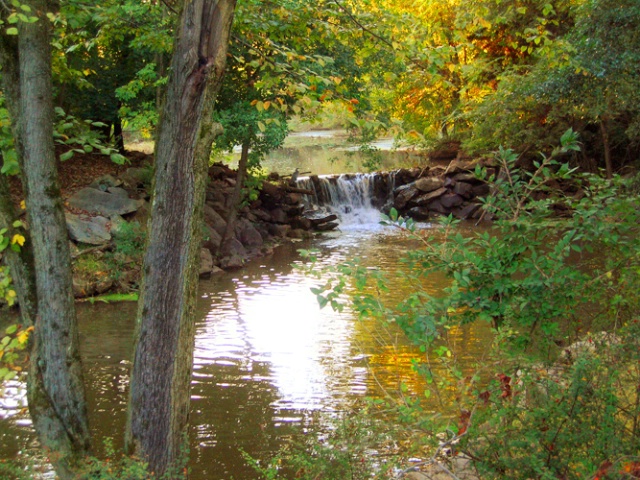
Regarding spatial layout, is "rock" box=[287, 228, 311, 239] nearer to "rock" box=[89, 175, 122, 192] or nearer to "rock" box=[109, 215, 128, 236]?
"rock" box=[89, 175, 122, 192]

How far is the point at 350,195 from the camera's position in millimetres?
24484

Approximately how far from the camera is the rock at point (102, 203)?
15469mm

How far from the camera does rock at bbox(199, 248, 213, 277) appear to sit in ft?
50.7

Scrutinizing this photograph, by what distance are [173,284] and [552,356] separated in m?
2.47

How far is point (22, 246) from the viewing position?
499 centimetres

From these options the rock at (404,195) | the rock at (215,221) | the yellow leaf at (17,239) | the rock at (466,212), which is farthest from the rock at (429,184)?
the yellow leaf at (17,239)

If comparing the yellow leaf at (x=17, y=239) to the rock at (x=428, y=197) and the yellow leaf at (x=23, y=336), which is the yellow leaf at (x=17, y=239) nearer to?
the yellow leaf at (x=23, y=336)

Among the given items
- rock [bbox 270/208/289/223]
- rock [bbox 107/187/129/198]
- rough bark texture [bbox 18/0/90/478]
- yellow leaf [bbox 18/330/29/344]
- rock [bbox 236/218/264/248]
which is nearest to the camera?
yellow leaf [bbox 18/330/29/344]

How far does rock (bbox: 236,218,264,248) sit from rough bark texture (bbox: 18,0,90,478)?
13470 mm

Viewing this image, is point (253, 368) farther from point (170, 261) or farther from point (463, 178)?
point (463, 178)

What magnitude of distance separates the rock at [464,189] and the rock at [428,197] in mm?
426

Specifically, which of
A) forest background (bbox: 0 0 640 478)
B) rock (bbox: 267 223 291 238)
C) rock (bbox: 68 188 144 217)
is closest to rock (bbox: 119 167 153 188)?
rock (bbox: 68 188 144 217)

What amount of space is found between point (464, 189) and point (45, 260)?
20.4m

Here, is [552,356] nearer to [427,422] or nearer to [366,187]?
[427,422]
